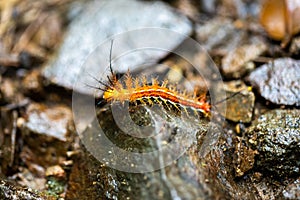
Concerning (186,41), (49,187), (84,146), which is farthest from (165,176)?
(186,41)

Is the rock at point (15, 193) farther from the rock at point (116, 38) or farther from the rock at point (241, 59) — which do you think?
the rock at point (241, 59)

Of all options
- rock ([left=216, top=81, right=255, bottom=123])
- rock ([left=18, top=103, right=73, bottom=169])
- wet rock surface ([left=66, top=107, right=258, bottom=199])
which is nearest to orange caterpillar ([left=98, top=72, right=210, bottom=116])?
wet rock surface ([left=66, top=107, right=258, bottom=199])

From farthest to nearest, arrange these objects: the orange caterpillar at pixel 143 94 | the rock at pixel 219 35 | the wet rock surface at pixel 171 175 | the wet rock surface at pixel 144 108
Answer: the rock at pixel 219 35
the orange caterpillar at pixel 143 94
the wet rock surface at pixel 144 108
the wet rock surface at pixel 171 175

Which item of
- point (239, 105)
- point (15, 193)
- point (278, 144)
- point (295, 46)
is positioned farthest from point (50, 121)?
point (295, 46)

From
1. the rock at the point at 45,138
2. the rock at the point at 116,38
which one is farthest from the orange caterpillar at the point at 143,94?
the rock at the point at 45,138

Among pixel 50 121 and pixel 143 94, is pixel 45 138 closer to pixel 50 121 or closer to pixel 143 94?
pixel 50 121

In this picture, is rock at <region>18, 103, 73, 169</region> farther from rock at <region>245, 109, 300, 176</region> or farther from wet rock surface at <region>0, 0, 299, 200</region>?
rock at <region>245, 109, 300, 176</region>

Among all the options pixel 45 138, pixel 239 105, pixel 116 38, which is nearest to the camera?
pixel 239 105
